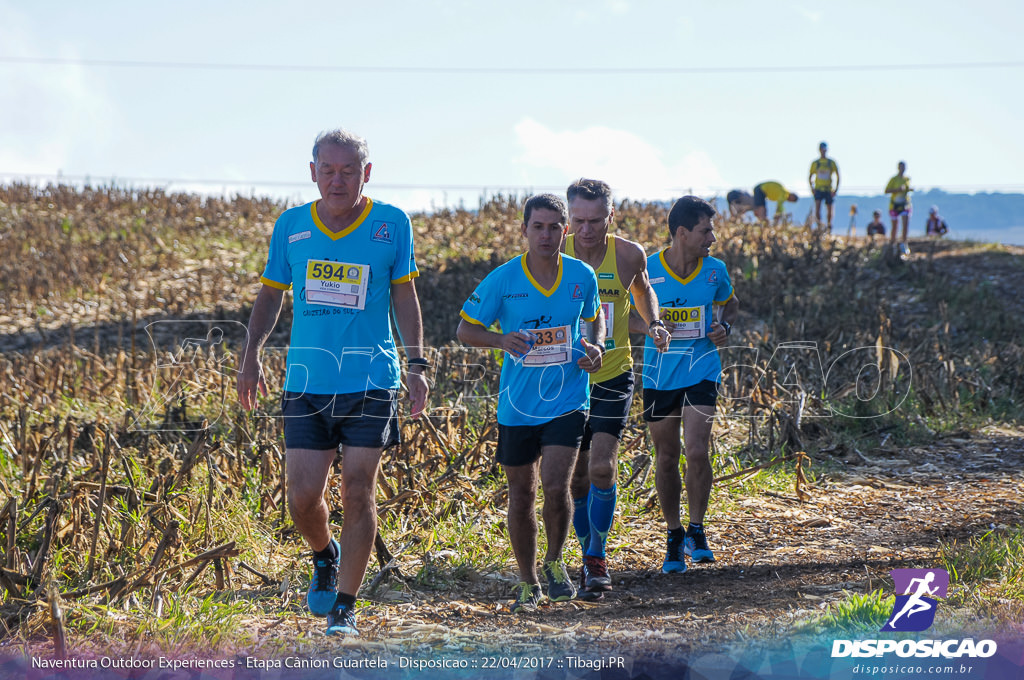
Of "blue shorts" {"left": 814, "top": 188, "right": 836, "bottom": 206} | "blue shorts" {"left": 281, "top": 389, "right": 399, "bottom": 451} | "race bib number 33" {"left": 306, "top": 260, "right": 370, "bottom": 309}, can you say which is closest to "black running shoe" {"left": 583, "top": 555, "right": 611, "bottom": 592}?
"blue shorts" {"left": 281, "top": 389, "right": 399, "bottom": 451}

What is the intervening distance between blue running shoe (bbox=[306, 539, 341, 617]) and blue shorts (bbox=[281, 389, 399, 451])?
641mm

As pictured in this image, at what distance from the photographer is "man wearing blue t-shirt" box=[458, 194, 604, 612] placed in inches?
190

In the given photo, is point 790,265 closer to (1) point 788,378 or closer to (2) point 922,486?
(1) point 788,378

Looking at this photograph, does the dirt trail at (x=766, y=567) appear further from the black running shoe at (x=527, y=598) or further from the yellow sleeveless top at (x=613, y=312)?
the yellow sleeveless top at (x=613, y=312)

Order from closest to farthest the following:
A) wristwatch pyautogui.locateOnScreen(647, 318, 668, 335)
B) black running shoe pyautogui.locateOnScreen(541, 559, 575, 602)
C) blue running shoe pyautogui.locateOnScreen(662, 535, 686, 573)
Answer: black running shoe pyautogui.locateOnScreen(541, 559, 575, 602) < wristwatch pyautogui.locateOnScreen(647, 318, 668, 335) < blue running shoe pyautogui.locateOnScreen(662, 535, 686, 573)

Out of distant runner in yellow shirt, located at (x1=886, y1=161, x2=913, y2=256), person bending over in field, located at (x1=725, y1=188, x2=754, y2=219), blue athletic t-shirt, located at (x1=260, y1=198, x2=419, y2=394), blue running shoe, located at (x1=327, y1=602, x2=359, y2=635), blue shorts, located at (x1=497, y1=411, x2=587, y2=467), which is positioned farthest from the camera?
distant runner in yellow shirt, located at (x1=886, y1=161, x2=913, y2=256)

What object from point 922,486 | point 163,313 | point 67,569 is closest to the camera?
point 67,569

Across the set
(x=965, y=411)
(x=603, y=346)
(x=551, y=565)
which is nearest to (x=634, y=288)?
(x=603, y=346)

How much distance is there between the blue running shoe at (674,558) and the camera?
590cm

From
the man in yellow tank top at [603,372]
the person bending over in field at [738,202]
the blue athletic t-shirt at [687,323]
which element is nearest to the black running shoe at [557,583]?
the man in yellow tank top at [603,372]

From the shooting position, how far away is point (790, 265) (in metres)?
17.0

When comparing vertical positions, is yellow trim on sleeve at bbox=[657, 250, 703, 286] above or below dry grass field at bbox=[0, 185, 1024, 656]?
above

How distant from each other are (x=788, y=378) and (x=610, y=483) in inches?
236

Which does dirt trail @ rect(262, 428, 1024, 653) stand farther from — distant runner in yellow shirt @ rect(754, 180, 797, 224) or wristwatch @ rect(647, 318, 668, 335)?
distant runner in yellow shirt @ rect(754, 180, 797, 224)
